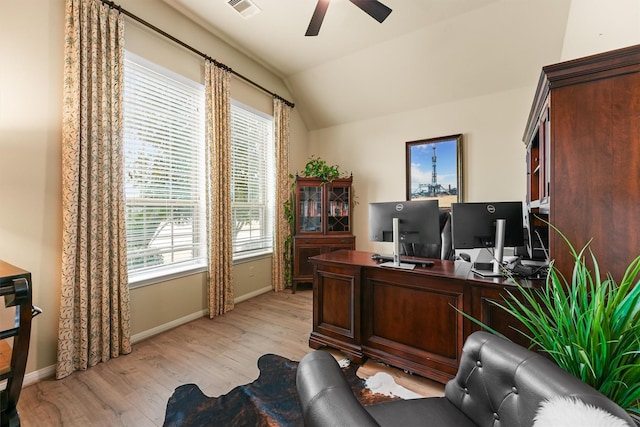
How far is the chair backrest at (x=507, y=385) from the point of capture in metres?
0.79

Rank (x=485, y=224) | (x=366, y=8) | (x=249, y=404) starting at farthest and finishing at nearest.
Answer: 1. (x=366, y=8)
2. (x=485, y=224)
3. (x=249, y=404)

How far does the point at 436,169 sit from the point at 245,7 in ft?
10.2

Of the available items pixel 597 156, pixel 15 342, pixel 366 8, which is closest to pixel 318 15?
pixel 366 8

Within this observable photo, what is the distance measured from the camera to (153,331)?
2734 millimetres

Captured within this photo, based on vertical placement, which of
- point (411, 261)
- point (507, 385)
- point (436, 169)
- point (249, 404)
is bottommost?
point (249, 404)

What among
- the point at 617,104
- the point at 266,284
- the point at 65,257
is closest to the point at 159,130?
the point at 65,257

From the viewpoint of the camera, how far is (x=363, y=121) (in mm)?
4621

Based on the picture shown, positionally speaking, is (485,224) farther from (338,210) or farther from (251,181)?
(251,181)

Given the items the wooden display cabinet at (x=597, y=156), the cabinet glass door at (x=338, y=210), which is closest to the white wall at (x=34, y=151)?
the cabinet glass door at (x=338, y=210)

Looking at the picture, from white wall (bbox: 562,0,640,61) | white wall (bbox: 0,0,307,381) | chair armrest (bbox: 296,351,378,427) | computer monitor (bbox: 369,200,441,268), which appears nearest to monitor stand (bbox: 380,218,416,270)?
computer monitor (bbox: 369,200,441,268)

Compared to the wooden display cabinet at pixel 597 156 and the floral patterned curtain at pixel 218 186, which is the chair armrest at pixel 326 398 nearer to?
the wooden display cabinet at pixel 597 156

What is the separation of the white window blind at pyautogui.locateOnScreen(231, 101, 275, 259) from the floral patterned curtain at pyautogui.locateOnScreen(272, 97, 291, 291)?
0.38 feet

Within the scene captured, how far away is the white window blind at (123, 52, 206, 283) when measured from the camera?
8.73ft

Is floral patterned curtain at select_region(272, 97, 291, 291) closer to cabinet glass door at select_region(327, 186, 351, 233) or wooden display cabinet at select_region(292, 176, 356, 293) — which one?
wooden display cabinet at select_region(292, 176, 356, 293)
